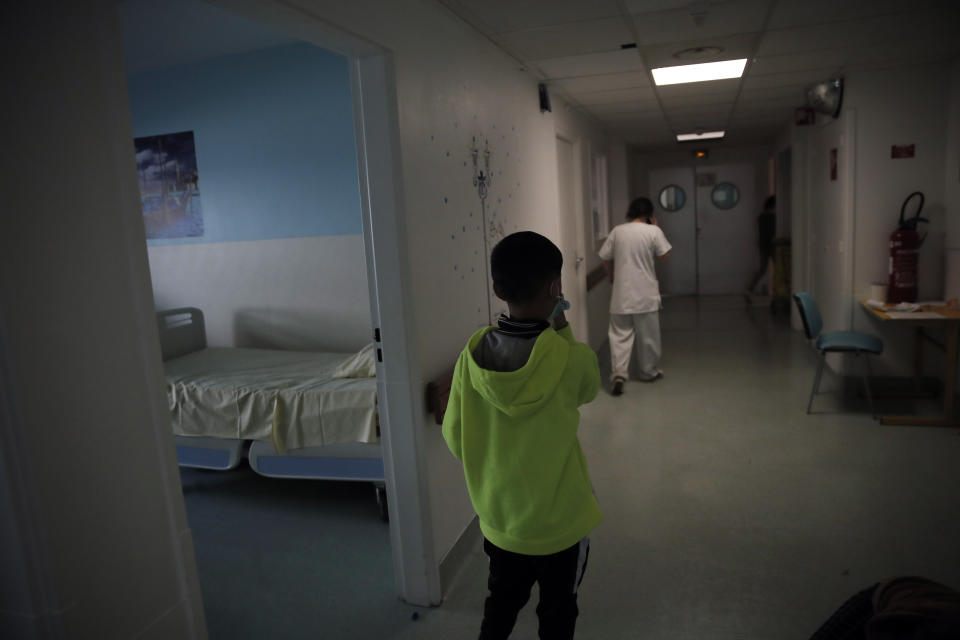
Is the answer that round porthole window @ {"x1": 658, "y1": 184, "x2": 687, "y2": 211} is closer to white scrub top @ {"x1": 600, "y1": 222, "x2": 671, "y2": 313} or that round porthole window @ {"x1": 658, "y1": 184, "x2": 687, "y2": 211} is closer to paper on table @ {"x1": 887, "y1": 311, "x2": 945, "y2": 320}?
white scrub top @ {"x1": 600, "y1": 222, "x2": 671, "y2": 313}

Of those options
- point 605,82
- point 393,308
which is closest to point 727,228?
point 605,82

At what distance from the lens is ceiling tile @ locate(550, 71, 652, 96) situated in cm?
459

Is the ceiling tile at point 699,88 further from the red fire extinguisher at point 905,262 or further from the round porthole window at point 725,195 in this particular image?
the round porthole window at point 725,195

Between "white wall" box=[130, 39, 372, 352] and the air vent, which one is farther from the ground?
the air vent

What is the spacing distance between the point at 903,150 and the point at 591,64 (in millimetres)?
2470

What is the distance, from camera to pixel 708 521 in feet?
10.2

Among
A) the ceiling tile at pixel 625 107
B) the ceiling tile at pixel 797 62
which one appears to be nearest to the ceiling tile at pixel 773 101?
the ceiling tile at pixel 625 107

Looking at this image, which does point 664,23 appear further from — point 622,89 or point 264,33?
point 264,33

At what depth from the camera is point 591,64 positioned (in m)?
4.16

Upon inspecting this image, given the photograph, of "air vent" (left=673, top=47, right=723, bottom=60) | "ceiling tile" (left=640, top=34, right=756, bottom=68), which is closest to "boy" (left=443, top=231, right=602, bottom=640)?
"ceiling tile" (left=640, top=34, right=756, bottom=68)

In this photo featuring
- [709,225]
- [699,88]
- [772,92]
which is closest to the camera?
[699,88]

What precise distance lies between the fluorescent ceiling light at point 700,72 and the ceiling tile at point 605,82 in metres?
0.11

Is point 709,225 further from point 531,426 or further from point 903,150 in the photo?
point 531,426

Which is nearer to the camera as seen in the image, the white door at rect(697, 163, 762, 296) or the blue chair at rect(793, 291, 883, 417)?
the blue chair at rect(793, 291, 883, 417)
